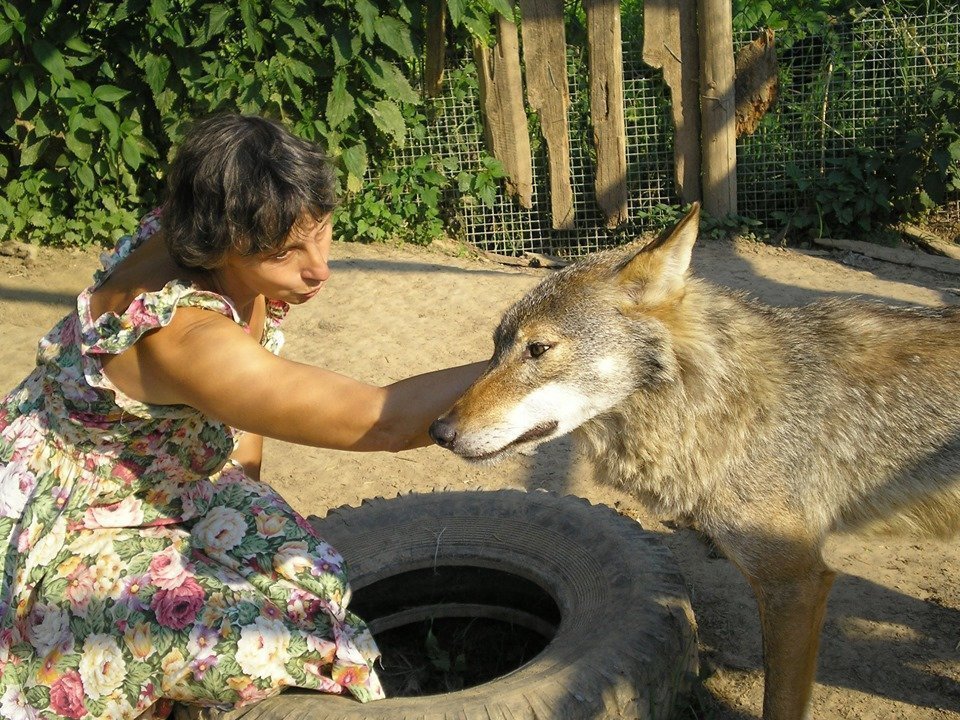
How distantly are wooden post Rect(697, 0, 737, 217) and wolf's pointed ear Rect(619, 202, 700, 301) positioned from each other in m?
5.64

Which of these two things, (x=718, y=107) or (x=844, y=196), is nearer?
(x=718, y=107)

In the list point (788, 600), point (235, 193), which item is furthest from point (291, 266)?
point (788, 600)

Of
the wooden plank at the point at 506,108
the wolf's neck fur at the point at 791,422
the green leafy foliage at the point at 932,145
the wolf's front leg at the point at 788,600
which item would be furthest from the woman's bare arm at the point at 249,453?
the green leafy foliage at the point at 932,145

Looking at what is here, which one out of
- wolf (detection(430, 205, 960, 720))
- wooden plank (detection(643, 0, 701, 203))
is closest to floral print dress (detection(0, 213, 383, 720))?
wolf (detection(430, 205, 960, 720))

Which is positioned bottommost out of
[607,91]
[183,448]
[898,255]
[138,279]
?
[898,255]

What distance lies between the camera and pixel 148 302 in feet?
9.02

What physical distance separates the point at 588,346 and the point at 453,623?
4.96 feet

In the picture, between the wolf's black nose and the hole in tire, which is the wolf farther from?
the hole in tire

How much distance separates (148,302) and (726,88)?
6.69m

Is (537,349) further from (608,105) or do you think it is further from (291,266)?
(608,105)

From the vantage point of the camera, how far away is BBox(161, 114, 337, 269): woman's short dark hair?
2.74 m

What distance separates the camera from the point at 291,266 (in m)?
2.93

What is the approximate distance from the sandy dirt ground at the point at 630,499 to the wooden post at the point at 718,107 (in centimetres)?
49

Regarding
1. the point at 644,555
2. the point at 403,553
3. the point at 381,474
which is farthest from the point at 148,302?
the point at 381,474
